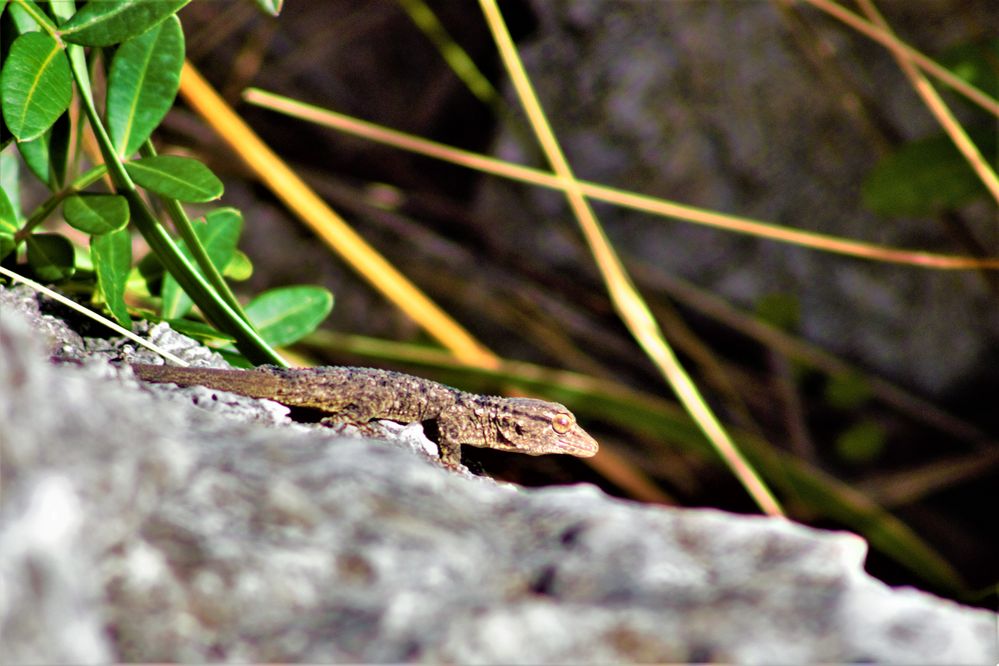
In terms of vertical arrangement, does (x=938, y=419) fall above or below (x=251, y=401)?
above

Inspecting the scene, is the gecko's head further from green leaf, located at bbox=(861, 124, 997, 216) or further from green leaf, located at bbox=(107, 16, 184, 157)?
green leaf, located at bbox=(861, 124, 997, 216)

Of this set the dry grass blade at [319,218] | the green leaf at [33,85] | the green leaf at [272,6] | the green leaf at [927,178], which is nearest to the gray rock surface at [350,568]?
the green leaf at [33,85]

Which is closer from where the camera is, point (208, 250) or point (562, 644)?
point (562, 644)

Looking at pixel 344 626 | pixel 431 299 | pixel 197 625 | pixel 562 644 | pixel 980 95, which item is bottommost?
pixel 197 625

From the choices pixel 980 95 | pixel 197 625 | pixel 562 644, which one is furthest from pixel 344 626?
pixel 980 95

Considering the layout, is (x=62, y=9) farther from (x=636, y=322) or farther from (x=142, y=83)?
(x=636, y=322)

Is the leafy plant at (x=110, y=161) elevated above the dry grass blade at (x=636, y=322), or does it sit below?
below

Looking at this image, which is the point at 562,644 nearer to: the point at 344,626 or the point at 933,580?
the point at 344,626

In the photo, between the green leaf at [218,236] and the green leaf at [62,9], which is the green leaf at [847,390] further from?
the green leaf at [62,9]

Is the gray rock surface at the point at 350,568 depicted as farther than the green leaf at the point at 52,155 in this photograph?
No
